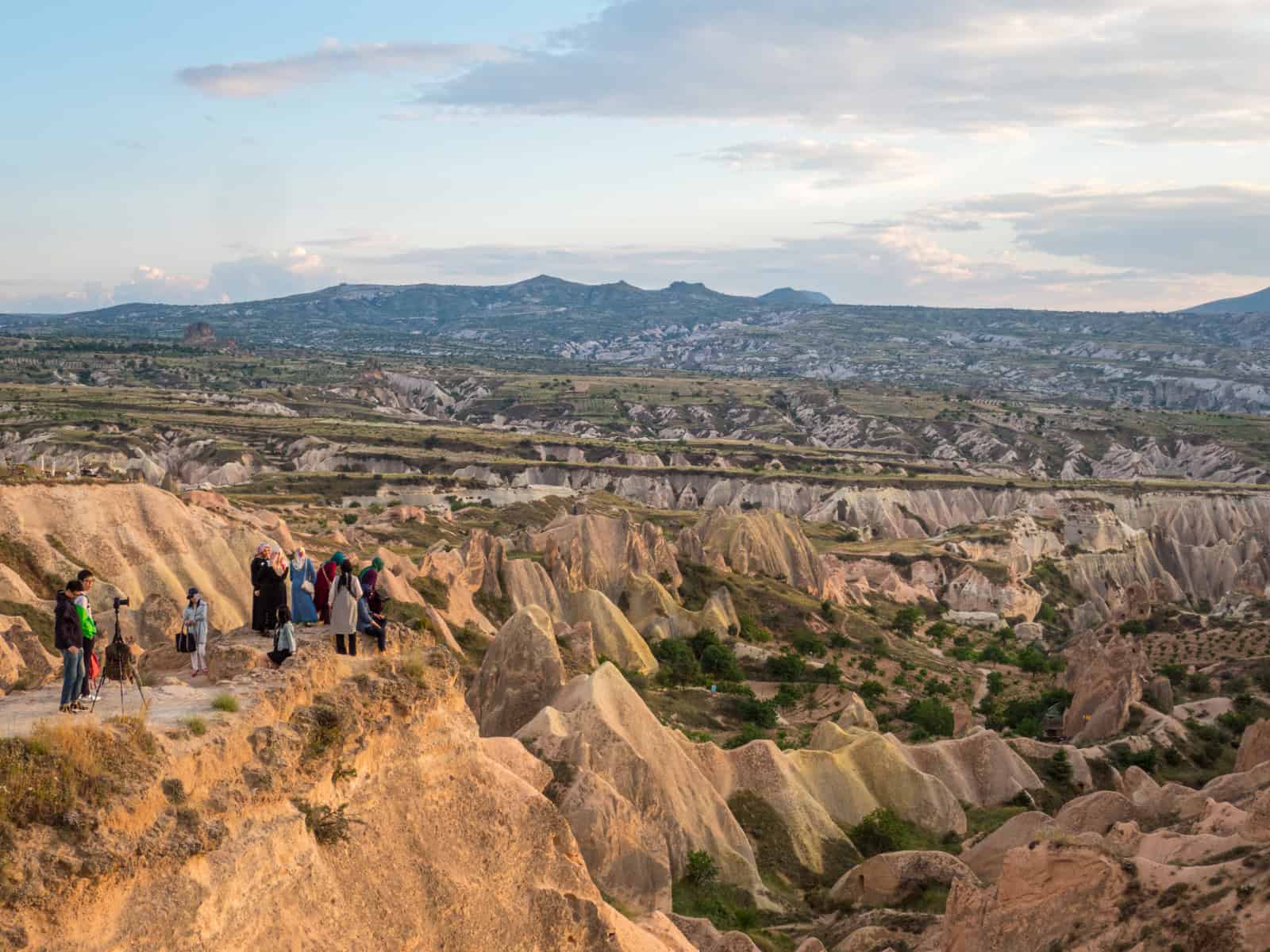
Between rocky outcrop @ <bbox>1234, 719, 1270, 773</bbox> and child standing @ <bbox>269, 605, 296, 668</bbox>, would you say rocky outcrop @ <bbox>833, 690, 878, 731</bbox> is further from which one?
child standing @ <bbox>269, 605, 296, 668</bbox>

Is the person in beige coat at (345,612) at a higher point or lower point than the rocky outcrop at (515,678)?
higher

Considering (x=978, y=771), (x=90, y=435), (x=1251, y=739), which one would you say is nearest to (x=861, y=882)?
(x=978, y=771)

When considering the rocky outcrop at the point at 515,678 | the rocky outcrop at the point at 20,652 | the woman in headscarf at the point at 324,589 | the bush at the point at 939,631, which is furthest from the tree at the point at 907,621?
the woman in headscarf at the point at 324,589

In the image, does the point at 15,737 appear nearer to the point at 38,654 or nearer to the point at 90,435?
the point at 38,654

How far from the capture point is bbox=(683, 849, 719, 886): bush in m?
32.8

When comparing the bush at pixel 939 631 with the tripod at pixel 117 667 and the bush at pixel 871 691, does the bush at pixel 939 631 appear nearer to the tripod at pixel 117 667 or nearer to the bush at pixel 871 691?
the bush at pixel 871 691

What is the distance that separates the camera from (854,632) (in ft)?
256

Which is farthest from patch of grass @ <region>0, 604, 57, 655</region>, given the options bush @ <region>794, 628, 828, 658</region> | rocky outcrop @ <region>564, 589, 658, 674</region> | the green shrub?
bush @ <region>794, 628, 828, 658</region>

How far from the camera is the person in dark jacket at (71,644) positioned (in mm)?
14383

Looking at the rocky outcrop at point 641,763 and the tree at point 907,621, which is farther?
the tree at point 907,621

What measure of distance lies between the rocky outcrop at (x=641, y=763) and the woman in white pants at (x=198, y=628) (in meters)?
15.0

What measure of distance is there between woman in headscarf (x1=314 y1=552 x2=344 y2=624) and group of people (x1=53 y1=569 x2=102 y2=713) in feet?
13.9

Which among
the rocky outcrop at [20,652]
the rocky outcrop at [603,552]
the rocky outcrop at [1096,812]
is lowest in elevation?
the rocky outcrop at [1096,812]

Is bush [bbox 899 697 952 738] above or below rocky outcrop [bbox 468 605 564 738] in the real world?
below
